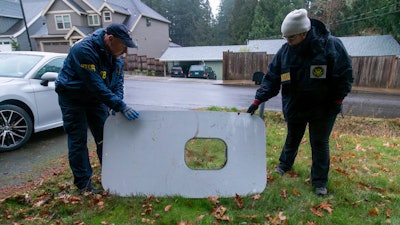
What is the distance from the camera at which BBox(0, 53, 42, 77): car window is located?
4466 mm

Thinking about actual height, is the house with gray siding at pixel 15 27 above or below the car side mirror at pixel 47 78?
above

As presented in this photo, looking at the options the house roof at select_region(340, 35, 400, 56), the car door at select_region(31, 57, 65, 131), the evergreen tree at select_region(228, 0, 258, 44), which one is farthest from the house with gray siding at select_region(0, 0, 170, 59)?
the car door at select_region(31, 57, 65, 131)

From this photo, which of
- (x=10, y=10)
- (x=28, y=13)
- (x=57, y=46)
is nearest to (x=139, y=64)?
(x=57, y=46)

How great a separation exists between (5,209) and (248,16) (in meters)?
45.1

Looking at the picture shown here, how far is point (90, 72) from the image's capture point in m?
2.45

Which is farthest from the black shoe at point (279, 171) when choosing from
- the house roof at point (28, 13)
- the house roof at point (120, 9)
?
the house roof at point (28, 13)

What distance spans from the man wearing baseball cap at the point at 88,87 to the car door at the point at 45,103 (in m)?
2.07

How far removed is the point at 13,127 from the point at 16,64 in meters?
1.21

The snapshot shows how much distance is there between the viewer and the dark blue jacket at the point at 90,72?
245 cm

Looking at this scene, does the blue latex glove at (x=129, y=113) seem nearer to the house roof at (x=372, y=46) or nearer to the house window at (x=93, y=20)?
the house roof at (x=372, y=46)

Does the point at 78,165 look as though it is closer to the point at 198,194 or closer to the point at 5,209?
the point at 5,209

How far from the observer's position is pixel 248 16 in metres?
43.6

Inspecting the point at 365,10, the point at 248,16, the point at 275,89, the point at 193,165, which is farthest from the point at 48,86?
the point at 248,16

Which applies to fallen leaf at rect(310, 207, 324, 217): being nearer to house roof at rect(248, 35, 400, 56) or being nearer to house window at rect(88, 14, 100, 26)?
house roof at rect(248, 35, 400, 56)
